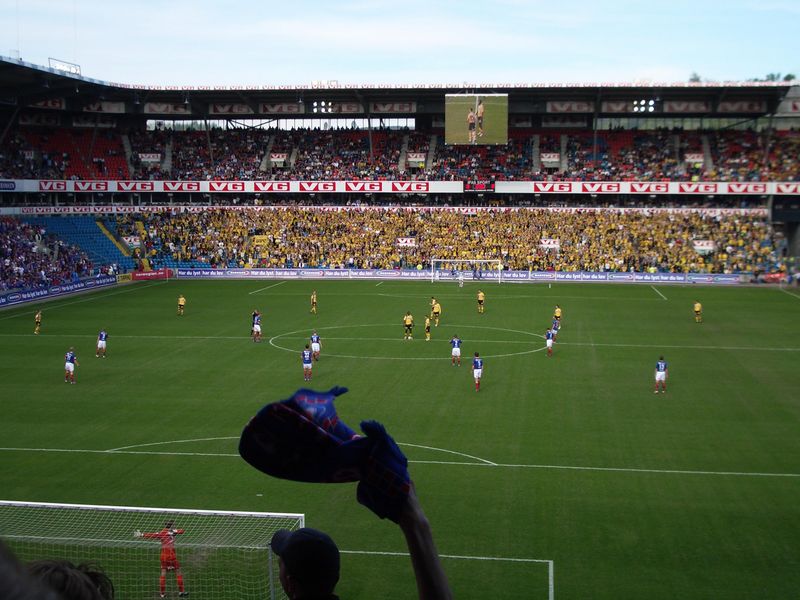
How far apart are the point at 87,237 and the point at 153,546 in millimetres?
59928

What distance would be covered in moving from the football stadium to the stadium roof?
0.40m

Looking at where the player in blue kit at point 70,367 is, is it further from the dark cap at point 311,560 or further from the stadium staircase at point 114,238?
the stadium staircase at point 114,238

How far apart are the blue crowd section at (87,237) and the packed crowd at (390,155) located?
15.9 ft

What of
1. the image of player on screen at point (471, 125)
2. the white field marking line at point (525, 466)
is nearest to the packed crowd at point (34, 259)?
the image of player on screen at point (471, 125)

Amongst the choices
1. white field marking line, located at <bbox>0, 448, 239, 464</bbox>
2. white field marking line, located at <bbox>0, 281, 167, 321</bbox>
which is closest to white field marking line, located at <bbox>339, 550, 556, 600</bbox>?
white field marking line, located at <bbox>0, 448, 239, 464</bbox>

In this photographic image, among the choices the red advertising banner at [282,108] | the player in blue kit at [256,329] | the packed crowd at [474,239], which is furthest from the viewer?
the red advertising banner at [282,108]

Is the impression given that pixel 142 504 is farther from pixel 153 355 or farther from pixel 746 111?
pixel 746 111

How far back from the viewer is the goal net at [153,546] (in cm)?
1423

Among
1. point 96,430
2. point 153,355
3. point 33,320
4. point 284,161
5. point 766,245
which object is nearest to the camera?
point 96,430

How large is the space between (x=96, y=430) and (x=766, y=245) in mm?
58292

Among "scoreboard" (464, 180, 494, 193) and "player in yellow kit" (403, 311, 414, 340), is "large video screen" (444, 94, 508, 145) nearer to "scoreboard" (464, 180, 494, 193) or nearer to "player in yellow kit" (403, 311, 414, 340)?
"scoreboard" (464, 180, 494, 193)

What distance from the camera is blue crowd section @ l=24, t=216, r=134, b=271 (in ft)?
222

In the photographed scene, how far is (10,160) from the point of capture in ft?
230

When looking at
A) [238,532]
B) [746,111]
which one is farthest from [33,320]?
[746,111]
